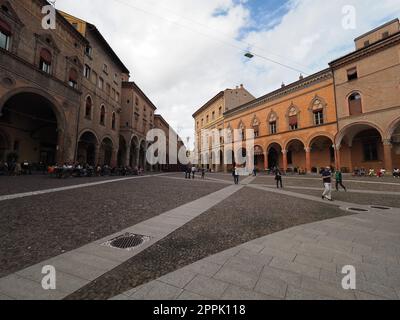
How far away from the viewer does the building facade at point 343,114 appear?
754 inches

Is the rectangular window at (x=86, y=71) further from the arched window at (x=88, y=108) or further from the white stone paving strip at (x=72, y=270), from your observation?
the white stone paving strip at (x=72, y=270)

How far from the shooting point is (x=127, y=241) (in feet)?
12.2

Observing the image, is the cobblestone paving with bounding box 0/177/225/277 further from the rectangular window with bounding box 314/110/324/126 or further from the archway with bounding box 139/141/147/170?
the archway with bounding box 139/141/147/170

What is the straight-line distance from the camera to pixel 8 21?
1384 cm

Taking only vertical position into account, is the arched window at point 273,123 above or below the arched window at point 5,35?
below

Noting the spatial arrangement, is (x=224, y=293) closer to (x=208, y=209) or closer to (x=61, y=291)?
(x=61, y=291)

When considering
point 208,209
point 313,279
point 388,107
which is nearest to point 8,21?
point 208,209

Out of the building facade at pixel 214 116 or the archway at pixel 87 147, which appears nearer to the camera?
the archway at pixel 87 147

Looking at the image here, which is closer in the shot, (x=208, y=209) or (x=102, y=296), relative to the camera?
(x=102, y=296)

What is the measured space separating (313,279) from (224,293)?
4.11 ft

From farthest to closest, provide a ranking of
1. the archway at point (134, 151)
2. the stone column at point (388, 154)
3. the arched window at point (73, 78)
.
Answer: the archway at point (134, 151) < the arched window at point (73, 78) < the stone column at point (388, 154)

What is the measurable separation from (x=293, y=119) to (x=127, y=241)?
94.5ft

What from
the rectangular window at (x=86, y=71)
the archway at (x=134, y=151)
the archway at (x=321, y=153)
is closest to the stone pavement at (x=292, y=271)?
the archway at (x=321, y=153)

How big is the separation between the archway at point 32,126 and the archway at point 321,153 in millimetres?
29925
